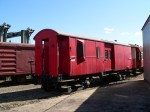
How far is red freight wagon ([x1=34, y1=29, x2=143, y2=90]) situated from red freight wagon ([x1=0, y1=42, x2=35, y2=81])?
11.4 ft

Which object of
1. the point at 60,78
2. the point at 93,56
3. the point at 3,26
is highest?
the point at 3,26

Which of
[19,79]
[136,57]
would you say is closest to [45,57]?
[19,79]

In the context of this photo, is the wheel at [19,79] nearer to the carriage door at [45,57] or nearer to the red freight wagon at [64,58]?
the red freight wagon at [64,58]

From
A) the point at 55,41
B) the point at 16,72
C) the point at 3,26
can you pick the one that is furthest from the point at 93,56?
the point at 3,26

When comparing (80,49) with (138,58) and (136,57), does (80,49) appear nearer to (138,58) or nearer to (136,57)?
(136,57)

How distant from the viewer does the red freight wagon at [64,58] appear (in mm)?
15195

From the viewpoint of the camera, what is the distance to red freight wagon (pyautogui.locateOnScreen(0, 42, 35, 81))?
20000 millimetres

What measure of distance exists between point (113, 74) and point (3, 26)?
12.3 metres

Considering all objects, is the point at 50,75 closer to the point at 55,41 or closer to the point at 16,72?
the point at 55,41

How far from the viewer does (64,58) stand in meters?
15.5

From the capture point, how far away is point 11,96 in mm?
14836

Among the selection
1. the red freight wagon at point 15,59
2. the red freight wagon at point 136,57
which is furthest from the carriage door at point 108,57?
the red freight wagon at point 136,57

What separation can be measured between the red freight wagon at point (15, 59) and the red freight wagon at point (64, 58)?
3467mm

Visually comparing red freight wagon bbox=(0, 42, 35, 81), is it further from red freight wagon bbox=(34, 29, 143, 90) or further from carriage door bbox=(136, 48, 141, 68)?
carriage door bbox=(136, 48, 141, 68)
